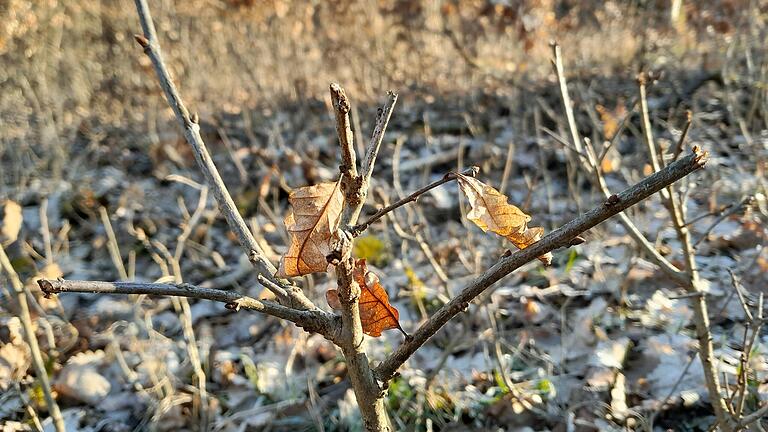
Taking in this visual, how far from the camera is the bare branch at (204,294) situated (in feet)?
2.43

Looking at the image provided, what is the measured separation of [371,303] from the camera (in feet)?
3.22

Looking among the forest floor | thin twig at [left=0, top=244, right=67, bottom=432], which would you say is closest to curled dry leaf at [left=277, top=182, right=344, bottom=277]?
the forest floor

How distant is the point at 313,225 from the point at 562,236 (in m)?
0.35

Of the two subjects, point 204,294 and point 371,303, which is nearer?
point 204,294

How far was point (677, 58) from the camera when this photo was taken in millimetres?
5324

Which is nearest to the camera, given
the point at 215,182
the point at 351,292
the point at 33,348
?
the point at 351,292

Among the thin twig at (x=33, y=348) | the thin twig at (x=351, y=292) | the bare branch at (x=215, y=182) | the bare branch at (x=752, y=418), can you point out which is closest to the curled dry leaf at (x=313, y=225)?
the thin twig at (x=351, y=292)

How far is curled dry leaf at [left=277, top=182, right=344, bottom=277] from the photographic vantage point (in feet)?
2.65

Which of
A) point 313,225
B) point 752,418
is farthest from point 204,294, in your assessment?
point 752,418

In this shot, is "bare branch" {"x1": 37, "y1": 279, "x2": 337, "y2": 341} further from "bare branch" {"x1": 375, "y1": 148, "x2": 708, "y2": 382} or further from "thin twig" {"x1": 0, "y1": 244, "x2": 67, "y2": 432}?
"thin twig" {"x1": 0, "y1": 244, "x2": 67, "y2": 432}

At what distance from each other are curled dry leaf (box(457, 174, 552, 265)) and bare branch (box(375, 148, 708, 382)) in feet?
0.12

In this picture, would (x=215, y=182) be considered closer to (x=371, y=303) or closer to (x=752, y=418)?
(x=371, y=303)

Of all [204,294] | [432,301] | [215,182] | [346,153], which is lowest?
[204,294]

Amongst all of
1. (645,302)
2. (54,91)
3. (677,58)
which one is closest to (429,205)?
(645,302)
